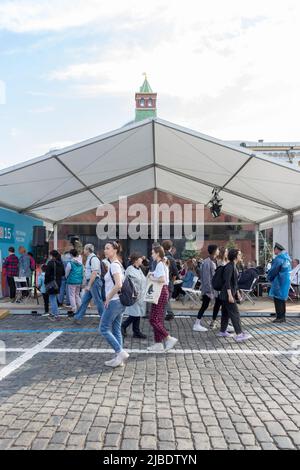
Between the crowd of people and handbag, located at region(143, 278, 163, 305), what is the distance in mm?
16

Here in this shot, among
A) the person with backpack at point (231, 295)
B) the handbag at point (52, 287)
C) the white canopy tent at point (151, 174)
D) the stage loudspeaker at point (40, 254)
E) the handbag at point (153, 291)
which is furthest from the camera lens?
the stage loudspeaker at point (40, 254)

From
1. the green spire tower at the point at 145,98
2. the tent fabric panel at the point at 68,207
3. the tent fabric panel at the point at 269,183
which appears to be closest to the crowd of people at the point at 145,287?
the tent fabric panel at the point at 269,183

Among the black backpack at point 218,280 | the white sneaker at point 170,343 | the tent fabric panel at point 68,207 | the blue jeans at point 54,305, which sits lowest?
the white sneaker at point 170,343

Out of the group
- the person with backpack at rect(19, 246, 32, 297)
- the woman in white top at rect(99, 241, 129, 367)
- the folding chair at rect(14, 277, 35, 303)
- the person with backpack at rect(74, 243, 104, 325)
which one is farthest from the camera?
the person with backpack at rect(19, 246, 32, 297)

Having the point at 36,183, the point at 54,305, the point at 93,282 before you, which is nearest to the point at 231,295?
the point at 93,282

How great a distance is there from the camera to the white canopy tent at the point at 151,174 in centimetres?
1001

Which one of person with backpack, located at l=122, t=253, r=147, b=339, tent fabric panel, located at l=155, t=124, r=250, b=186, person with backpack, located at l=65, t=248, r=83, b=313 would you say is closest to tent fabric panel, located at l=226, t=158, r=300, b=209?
tent fabric panel, located at l=155, t=124, r=250, b=186

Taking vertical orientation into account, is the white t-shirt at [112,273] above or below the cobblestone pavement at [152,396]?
above

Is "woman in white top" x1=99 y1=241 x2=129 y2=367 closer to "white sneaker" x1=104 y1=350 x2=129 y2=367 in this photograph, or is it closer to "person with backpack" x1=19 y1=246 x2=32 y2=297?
"white sneaker" x1=104 y1=350 x2=129 y2=367

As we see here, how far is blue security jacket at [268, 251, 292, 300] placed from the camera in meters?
9.15

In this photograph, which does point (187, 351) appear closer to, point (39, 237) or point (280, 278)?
point (280, 278)

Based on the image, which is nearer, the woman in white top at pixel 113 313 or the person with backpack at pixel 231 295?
the woman in white top at pixel 113 313

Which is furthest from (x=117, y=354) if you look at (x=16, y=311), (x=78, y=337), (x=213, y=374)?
(x=16, y=311)

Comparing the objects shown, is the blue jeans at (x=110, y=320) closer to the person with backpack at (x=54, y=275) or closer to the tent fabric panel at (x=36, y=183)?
the person with backpack at (x=54, y=275)
